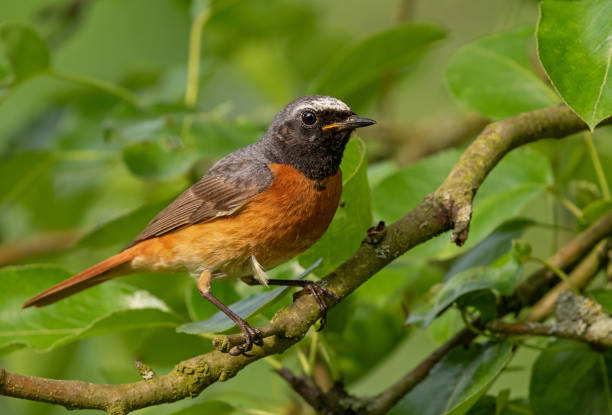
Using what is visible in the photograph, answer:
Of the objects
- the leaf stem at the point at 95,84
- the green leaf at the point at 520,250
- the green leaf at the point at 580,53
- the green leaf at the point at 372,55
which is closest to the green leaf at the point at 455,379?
the green leaf at the point at 520,250

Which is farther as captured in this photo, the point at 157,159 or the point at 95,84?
the point at 95,84

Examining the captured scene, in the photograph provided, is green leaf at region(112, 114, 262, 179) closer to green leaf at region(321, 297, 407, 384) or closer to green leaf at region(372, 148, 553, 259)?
green leaf at region(372, 148, 553, 259)

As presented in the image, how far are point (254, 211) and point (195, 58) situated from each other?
1.78 m

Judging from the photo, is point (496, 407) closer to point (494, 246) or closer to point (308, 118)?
point (494, 246)

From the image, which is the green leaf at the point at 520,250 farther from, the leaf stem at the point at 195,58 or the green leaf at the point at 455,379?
the leaf stem at the point at 195,58

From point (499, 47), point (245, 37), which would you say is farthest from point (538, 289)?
point (245, 37)

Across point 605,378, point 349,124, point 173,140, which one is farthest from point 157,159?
point 605,378

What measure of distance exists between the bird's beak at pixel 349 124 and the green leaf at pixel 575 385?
1.35 meters

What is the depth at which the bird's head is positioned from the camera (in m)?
3.56

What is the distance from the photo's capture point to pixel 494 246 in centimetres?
342

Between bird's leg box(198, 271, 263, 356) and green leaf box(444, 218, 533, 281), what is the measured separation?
3.56ft

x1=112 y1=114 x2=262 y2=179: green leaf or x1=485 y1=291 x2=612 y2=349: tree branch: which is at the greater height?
x1=112 y1=114 x2=262 y2=179: green leaf

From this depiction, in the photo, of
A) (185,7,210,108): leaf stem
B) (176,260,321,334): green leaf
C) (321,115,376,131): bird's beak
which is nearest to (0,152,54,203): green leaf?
(185,7,210,108): leaf stem

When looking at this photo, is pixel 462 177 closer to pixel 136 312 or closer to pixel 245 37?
pixel 136 312
